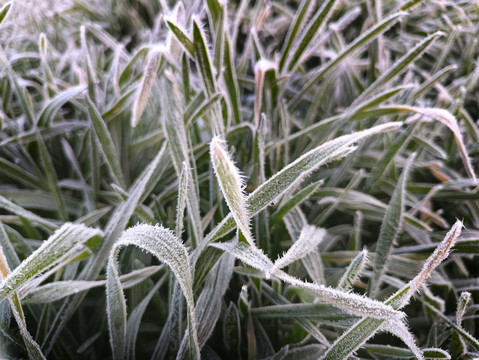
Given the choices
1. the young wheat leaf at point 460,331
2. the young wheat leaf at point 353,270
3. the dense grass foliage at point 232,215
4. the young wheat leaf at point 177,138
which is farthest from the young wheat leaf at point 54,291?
the young wheat leaf at point 460,331

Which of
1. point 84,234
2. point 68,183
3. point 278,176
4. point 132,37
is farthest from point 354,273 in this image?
point 132,37

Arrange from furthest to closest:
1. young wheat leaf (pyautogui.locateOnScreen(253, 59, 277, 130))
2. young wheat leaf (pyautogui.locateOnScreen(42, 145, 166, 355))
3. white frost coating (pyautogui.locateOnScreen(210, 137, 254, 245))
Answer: young wheat leaf (pyautogui.locateOnScreen(253, 59, 277, 130)) < young wheat leaf (pyautogui.locateOnScreen(42, 145, 166, 355)) < white frost coating (pyautogui.locateOnScreen(210, 137, 254, 245))

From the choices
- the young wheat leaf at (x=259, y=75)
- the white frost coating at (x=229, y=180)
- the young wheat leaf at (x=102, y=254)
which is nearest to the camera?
the white frost coating at (x=229, y=180)

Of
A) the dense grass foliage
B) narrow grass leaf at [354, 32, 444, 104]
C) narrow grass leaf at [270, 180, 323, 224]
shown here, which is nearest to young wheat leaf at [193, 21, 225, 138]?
the dense grass foliage

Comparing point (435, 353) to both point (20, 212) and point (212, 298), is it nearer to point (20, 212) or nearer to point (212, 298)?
point (212, 298)

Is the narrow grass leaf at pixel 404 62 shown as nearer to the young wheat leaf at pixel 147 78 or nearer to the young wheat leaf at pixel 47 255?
the young wheat leaf at pixel 147 78

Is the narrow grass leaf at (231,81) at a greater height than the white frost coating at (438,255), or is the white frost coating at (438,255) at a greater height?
the narrow grass leaf at (231,81)

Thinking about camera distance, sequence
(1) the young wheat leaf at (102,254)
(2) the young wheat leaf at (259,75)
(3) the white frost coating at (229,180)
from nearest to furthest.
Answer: (3) the white frost coating at (229,180) < (1) the young wheat leaf at (102,254) < (2) the young wheat leaf at (259,75)

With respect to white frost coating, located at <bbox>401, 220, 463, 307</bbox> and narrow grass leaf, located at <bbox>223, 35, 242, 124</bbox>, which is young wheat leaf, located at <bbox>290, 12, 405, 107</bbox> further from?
white frost coating, located at <bbox>401, 220, 463, 307</bbox>
